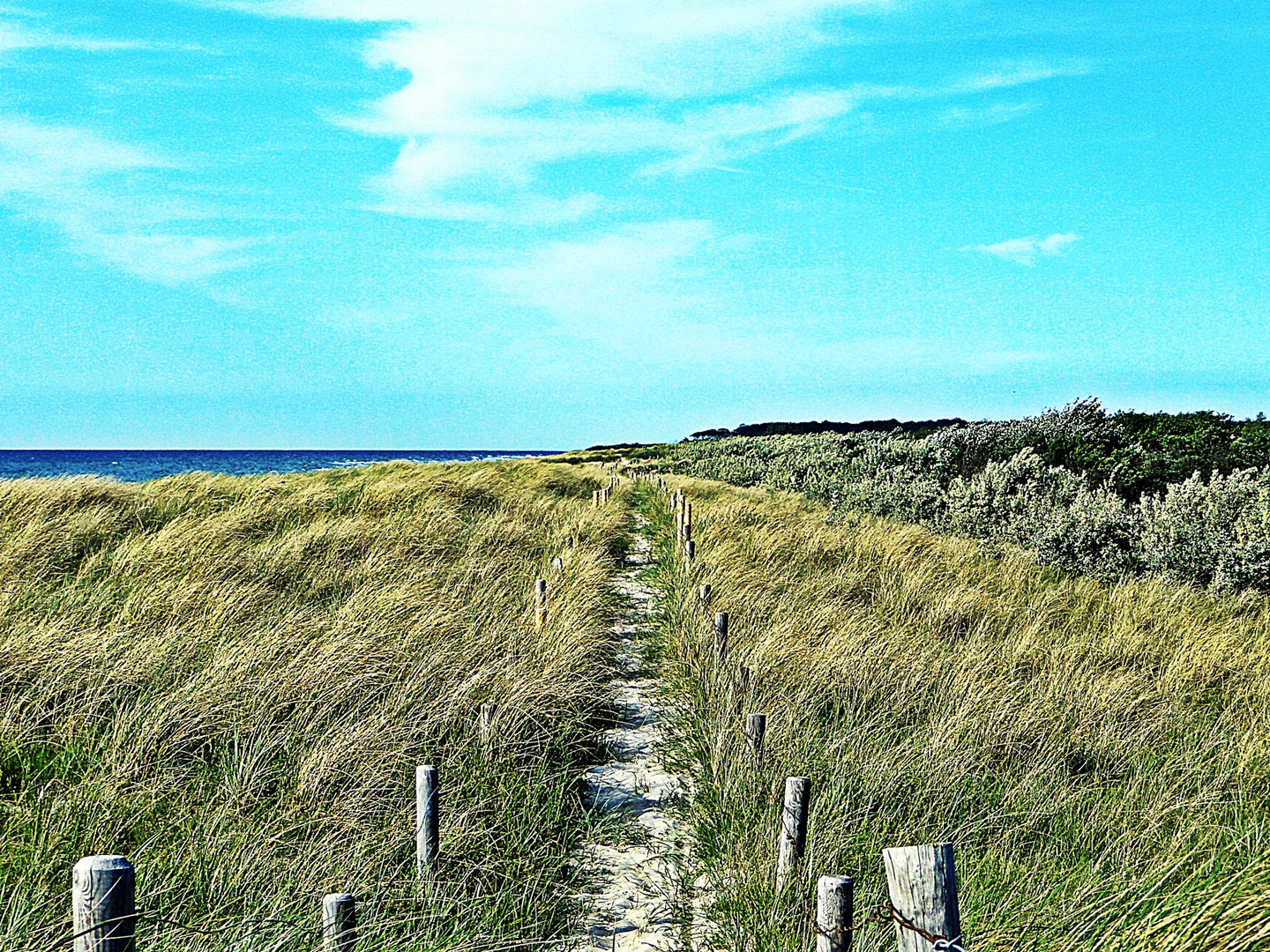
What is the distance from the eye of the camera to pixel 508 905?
3.80m

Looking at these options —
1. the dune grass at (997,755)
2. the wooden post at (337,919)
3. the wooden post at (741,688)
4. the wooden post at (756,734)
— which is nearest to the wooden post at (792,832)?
the dune grass at (997,755)

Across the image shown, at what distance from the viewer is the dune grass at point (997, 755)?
357 centimetres

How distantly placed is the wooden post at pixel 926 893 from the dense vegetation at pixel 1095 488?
10849 mm

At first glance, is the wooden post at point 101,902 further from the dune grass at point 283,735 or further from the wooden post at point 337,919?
the wooden post at point 337,919

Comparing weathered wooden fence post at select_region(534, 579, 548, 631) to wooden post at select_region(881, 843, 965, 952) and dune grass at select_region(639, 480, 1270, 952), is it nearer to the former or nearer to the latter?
dune grass at select_region(639, 480, 1270, 952)

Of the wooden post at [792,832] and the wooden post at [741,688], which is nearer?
the wooden post at [792,832]

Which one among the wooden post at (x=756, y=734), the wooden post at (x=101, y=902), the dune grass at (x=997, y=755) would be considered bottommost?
the dune grass at (x=997, y=755)

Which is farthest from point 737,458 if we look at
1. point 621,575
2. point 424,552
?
point 424,552

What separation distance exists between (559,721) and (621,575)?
709 cm

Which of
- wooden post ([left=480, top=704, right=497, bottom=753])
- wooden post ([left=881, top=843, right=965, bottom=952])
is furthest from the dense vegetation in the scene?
wooden post ([left=881, top=843, right=965, bottom=952])

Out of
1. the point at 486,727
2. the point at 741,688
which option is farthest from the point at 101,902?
the point at 741,688

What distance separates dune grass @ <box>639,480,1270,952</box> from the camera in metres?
3.57

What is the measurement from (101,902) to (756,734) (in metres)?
3.47

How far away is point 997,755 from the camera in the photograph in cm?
536
